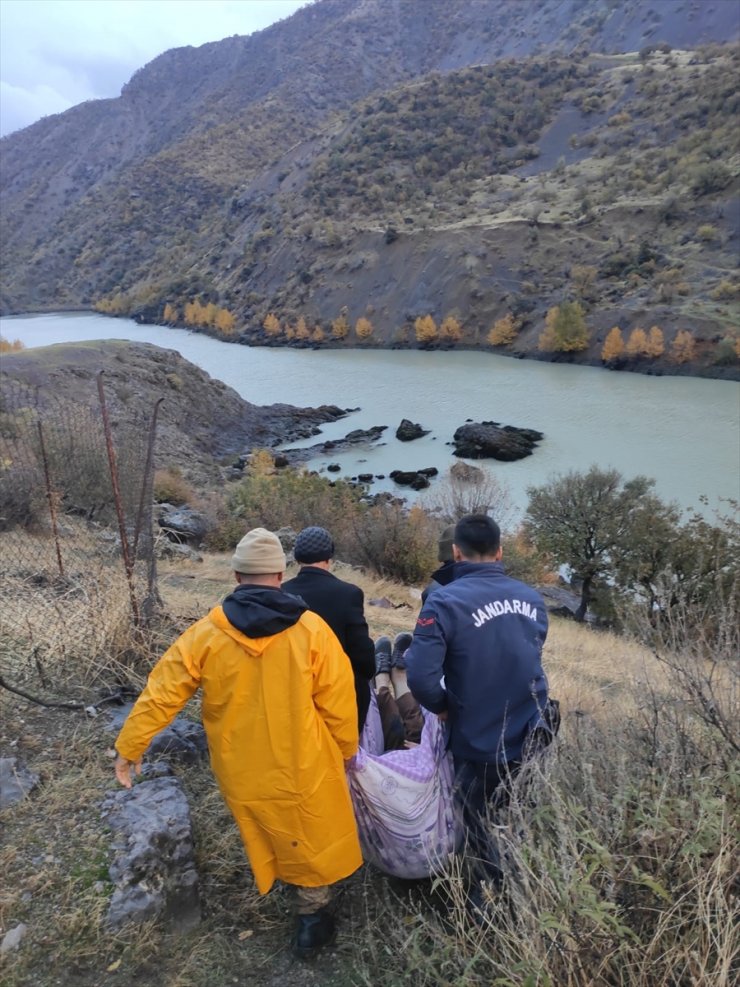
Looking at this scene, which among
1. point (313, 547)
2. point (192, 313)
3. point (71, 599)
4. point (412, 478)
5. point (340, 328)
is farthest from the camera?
point (192, 313)

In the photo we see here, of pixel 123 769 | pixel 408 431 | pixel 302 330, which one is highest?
pixel 123 769

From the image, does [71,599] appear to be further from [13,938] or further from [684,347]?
[684,347]

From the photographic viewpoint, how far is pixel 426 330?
4969 centimetres

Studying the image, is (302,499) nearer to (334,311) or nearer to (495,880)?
(495,880)

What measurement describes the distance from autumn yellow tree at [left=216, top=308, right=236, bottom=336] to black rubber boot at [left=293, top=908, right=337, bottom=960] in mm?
64356

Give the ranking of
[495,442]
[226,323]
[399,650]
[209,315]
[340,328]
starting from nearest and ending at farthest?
[399,650]
[495,442]
[340,328]
[226,323]
[209,315]

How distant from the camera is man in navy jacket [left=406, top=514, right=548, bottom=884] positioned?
255 cm

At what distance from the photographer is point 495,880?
2.46 meters

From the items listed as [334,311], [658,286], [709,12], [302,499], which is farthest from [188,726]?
[709,12]

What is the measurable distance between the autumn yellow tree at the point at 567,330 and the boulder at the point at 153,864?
4125 cm

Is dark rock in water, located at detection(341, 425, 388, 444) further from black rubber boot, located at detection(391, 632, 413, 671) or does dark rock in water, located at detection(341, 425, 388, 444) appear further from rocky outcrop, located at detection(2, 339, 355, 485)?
black rubber boot, located at detection(391, 632, 413, 671)

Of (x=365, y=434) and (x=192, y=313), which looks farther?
(x=192, y=313)

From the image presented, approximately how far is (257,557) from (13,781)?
1724 millimetres

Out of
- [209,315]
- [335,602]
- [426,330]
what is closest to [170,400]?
[426,330]
